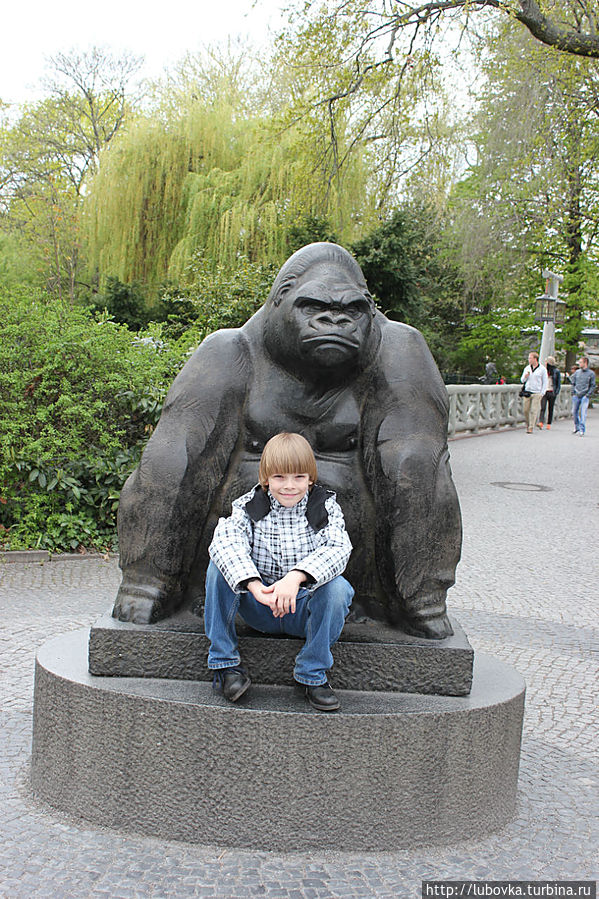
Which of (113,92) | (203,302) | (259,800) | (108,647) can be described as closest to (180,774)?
(259,800)

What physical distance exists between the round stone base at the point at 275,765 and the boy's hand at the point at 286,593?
0.36 m

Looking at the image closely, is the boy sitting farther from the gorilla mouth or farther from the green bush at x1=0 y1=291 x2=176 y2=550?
the green bush at x1=0 y1=291 x2=176 y2=550

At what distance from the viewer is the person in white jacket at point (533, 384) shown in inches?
753

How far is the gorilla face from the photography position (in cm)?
295

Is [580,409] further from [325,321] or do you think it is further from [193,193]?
[325,321]

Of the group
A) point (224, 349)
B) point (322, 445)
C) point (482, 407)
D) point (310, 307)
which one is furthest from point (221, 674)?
point (482, 407)

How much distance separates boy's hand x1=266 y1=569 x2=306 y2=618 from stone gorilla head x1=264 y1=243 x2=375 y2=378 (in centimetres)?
80

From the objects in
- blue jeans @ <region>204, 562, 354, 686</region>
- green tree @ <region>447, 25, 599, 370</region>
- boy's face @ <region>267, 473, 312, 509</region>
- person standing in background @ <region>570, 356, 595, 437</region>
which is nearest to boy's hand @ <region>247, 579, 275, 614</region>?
blue jeans @ <region>204, 562, 354, 686</region>

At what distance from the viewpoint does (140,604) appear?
3.00 metres

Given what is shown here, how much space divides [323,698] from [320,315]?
128 cm

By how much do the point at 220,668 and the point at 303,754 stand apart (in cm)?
38

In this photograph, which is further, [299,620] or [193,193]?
[193,193]

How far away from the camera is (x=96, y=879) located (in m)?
2.48

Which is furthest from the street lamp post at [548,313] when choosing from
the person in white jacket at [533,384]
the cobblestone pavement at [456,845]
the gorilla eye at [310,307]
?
the gorilla eye at [310,307]
